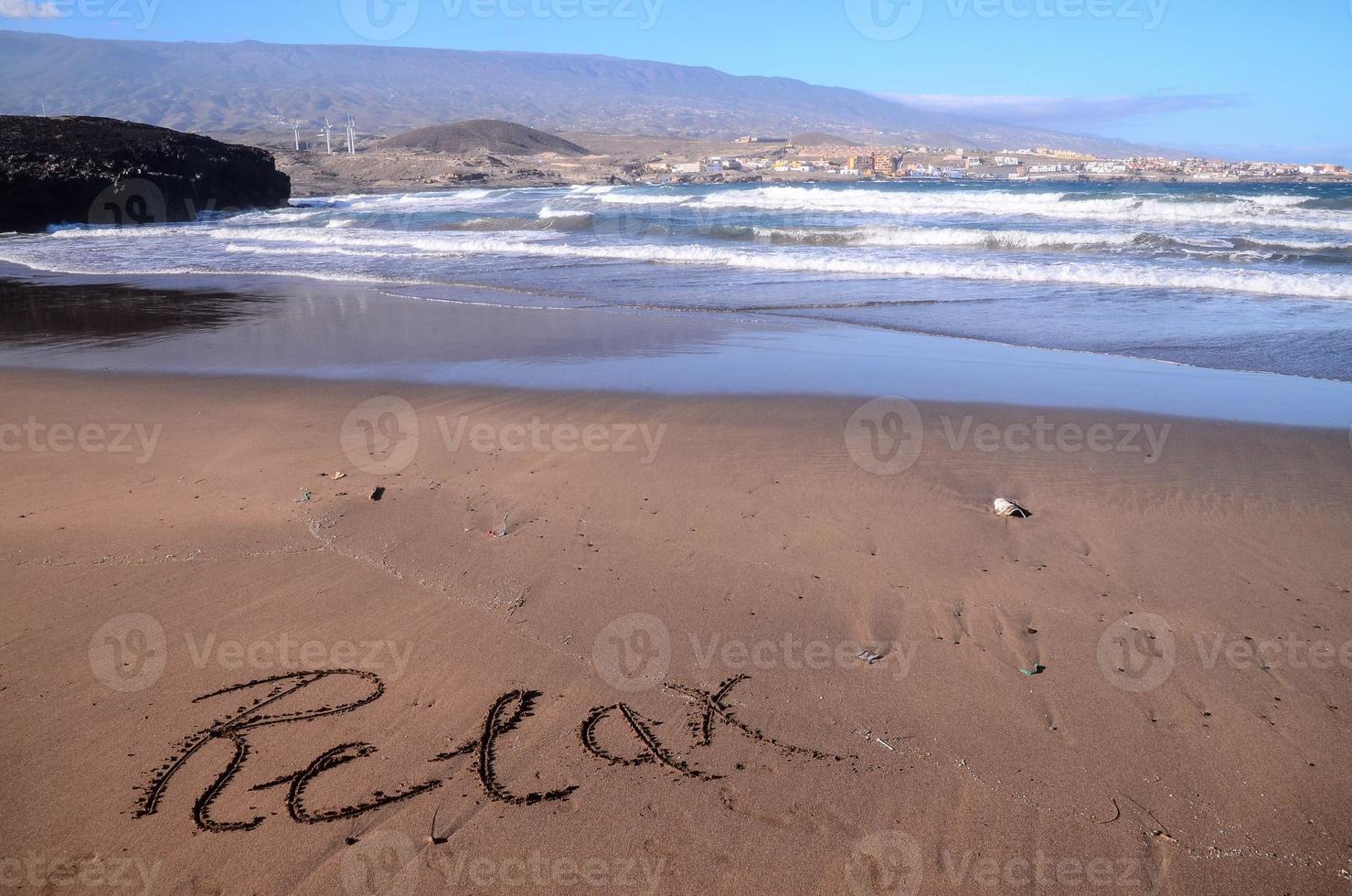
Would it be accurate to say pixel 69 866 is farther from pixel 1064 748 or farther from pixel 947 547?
pixel 947 547

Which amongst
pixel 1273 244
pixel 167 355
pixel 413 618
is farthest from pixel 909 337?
pixel 1273 244

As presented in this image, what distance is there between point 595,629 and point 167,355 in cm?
788

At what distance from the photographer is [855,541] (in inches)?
177

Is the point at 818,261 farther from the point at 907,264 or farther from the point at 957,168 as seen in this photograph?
the point at 957,168

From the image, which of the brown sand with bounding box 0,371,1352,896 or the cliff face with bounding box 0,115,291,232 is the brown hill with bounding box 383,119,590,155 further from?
the brown sand with bounding box 0,371,1352,896

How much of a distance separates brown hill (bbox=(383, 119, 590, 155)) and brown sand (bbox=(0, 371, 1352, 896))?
7954 centimetres

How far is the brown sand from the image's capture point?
98.3 inches

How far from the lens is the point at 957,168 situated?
82.3 m

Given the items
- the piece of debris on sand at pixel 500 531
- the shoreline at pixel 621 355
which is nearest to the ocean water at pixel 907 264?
the shoreline at pixel 621 355

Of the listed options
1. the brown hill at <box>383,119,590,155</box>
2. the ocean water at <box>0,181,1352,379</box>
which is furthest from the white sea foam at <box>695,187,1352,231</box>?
the brown hill at <box>383,119,590,155</box>

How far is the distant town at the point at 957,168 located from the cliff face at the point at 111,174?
3442 centimetres

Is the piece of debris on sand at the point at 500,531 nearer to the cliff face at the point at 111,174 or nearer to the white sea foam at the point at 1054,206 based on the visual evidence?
the white sea foam at the point at 1054,206

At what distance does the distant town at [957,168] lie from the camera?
67188 mm

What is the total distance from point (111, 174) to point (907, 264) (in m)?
34.6
